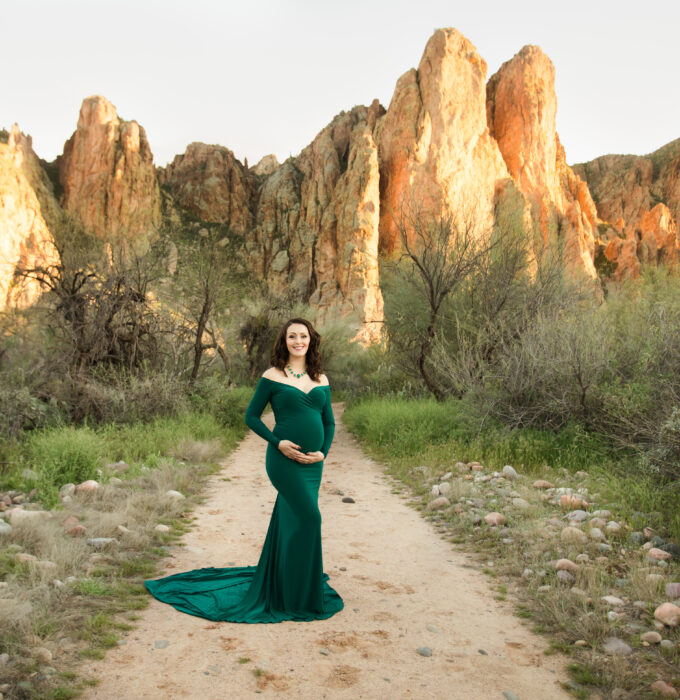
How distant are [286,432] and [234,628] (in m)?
1.31

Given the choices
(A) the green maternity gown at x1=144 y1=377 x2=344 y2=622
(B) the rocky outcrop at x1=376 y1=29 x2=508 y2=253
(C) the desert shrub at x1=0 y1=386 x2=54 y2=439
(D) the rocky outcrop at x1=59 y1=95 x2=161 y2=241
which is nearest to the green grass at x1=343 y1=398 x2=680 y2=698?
(A) the green maternity gown at x1=144 y1=377 x2=344 y2=622

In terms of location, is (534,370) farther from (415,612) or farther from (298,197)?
(298,197)

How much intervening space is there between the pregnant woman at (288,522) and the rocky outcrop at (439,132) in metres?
37.6

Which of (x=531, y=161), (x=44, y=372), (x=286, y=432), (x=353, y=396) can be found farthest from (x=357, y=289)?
(x=286, y=432)

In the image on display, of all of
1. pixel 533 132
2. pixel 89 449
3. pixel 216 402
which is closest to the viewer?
pixel 89 449

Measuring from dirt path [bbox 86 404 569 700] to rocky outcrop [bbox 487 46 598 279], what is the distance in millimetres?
42812

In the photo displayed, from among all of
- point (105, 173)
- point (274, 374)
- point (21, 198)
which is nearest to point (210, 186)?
point (105, 173)

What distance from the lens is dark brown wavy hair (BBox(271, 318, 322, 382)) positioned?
414 centimetres

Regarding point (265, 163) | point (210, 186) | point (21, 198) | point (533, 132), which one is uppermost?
point (265, 163)

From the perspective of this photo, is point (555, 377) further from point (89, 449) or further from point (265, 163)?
point (265, 163)

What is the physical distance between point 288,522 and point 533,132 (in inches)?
1859

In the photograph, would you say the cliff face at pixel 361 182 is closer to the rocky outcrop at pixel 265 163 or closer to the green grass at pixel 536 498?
the rocky outcrop at pixel 265 163

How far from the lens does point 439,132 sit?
4097 cm

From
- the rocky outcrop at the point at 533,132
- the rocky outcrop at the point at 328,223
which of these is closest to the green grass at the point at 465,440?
the rocky outcrop at the point at 328,223
